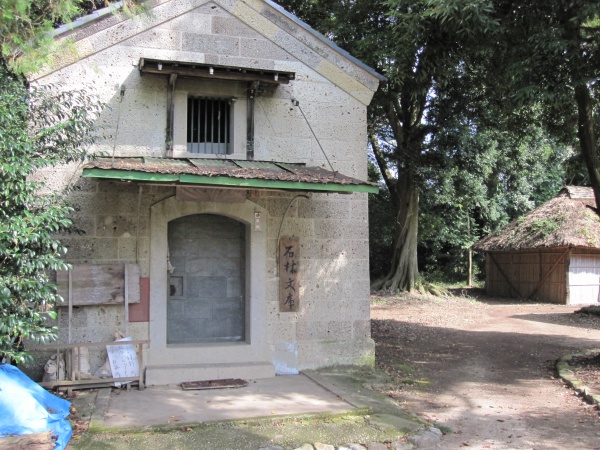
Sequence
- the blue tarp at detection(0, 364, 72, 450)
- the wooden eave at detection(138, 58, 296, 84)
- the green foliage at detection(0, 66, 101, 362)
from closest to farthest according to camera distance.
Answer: the blue tarp at detection(0, 364, 72, 450), the green foliage at detection(0, 66, 101, 362), the wooden eave at detection(138, 58, 296, 84)

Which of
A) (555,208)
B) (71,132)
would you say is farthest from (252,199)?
(555,208)

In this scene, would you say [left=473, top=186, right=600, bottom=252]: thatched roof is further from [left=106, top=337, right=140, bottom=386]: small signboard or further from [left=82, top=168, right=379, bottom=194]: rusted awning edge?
[left=106, top=337, right=140, bottom=386]: small signboard

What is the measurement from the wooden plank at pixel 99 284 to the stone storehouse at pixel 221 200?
0.05ft

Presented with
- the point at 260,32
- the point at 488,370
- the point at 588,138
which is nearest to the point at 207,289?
the point at 260,32

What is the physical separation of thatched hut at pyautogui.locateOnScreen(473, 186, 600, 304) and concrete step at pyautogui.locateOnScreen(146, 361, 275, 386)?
17178 millimetres

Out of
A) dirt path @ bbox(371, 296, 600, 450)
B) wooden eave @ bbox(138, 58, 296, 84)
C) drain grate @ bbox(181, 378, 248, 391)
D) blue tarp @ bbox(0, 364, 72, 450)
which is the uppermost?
wooden eave @ bbox(138, 58, 296, 84)

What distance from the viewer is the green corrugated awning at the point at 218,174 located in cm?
702

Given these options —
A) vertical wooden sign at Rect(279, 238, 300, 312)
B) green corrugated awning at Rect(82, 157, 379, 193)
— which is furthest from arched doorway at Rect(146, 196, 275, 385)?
green corrugated awning at Rect(82, 157, 379, 193)

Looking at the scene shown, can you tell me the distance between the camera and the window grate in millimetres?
9148

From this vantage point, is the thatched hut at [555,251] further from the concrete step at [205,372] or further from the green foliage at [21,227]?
the green foliage at [21,227]

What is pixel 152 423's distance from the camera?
6277 millimetres

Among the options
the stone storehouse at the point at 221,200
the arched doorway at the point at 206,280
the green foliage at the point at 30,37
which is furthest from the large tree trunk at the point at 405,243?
the green foliage at the point at 30,37

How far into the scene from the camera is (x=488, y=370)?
1030cm

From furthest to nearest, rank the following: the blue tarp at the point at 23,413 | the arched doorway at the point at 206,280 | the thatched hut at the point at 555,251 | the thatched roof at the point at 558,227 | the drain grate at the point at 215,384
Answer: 1. the thatched hut at the point at 555,251
2. the thatched roof at the point at 558,227
3. the arched doorway at the point at 206,280
4. the drain grate at the point at 215,384
5. the blue tarp at the point at 23,413
